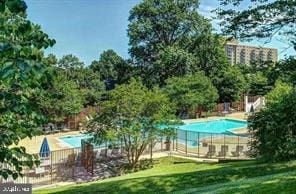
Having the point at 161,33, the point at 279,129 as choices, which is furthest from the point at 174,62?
the point at 279,129

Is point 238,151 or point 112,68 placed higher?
point 112,68

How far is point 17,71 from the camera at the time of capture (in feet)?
5.40

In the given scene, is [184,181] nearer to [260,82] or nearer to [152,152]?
[260,82]

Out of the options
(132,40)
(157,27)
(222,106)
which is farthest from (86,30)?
(222,106)

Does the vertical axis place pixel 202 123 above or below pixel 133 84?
below

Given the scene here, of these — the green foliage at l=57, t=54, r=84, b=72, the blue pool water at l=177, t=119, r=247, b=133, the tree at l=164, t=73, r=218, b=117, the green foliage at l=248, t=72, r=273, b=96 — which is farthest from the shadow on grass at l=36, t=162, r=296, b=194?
the green foliage at l=57, t=54, r=84, b=72

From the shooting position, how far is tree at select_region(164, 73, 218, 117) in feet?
96.5

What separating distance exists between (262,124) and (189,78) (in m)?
19.4

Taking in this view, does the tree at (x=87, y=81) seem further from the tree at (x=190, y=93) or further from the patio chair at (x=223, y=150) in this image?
the patio chair at (x=223, y=150)

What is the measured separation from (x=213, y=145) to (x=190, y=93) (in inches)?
494

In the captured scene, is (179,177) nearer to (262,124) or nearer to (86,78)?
(262,124)

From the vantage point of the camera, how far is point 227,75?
3512cm

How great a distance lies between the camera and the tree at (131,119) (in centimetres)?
1548

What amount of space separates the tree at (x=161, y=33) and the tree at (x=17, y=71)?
3255cm
